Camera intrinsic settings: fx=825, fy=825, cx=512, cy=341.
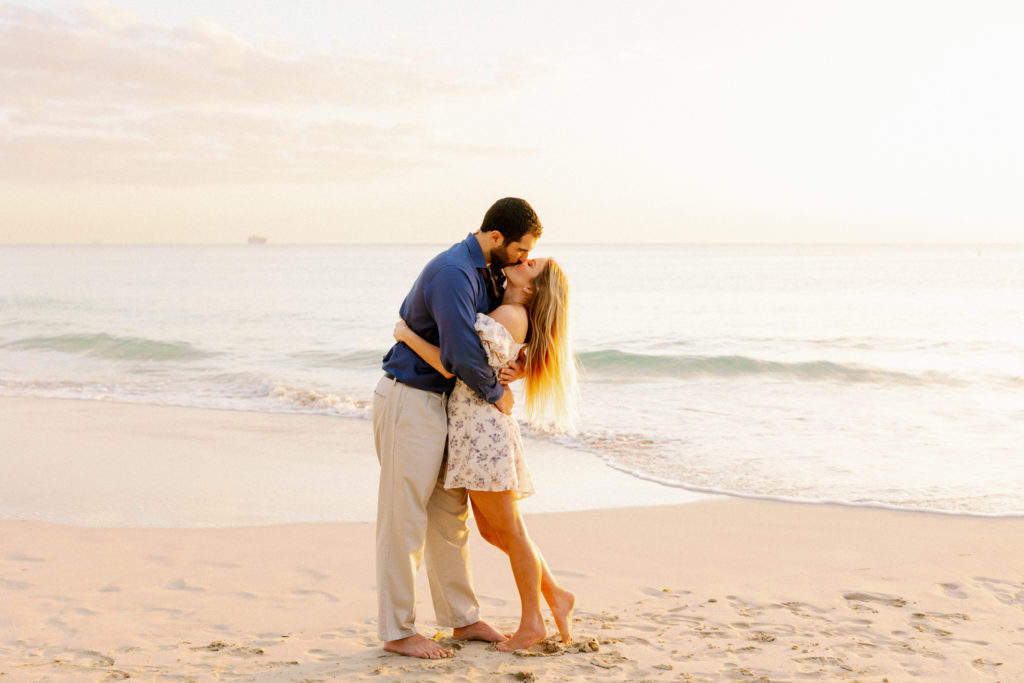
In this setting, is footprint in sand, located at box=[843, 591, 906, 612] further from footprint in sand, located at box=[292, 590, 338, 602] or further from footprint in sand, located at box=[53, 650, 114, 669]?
footprint in sand, located at box=[53, 650, 114, 669]

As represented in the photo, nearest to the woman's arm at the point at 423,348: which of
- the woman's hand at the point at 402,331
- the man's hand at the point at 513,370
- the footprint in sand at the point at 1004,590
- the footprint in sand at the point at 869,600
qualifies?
the woman's hand at the point at 402,331

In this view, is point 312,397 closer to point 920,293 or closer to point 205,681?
point 205,681

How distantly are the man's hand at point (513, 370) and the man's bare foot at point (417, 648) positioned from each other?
120 cm

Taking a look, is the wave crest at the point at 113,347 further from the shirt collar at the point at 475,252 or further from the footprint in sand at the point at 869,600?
the footprint in sand at the point at 869,600

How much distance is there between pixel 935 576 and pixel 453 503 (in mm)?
3023

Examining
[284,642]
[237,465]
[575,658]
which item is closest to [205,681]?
[284,642]

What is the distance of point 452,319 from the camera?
10.9ft

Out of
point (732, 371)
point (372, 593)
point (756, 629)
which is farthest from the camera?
point (732, 371)

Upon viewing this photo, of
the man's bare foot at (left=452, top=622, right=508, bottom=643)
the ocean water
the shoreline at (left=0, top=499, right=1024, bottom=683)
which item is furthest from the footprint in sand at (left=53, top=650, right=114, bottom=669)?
the ocean water

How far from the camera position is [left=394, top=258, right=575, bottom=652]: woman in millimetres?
3578

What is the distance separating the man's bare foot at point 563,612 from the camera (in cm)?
379

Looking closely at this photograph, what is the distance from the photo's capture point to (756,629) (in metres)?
4.01

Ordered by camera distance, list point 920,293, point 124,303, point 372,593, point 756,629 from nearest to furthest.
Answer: point 756,629, point 372,593, point 124,303, point 920,293

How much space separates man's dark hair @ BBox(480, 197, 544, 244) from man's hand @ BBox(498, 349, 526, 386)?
0.53m
